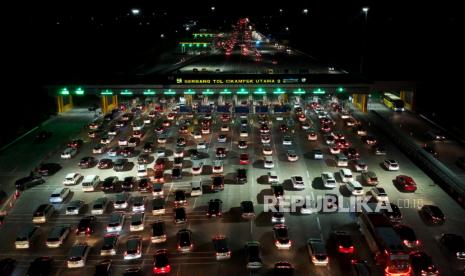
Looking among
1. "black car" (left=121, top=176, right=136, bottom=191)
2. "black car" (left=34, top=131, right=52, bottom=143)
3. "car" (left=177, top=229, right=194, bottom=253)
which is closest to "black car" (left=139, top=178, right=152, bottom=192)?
"black car" (left=121, top=176, right=136, bottom=191)

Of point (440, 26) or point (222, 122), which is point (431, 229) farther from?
point (440, 26)

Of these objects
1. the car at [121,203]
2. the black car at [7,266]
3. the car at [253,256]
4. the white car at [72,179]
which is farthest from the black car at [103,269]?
the white car at [72,179]

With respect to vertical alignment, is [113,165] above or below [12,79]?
below

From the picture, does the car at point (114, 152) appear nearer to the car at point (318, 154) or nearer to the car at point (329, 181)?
the car at point (318, 154)

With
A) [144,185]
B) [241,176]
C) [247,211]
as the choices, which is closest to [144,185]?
[144,185]

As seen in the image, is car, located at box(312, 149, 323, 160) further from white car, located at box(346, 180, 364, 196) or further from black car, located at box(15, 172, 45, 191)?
black car, located at box(15, 172, 45, 191)

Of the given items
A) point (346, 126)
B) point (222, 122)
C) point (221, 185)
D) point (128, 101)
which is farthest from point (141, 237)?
point (128, 101)

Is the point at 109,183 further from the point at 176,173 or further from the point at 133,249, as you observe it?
the point at 133,249
